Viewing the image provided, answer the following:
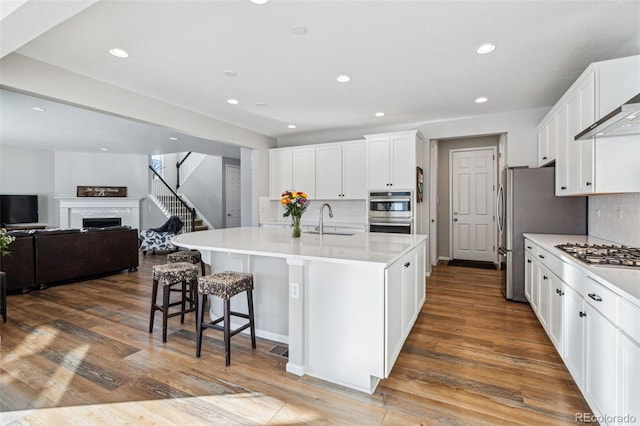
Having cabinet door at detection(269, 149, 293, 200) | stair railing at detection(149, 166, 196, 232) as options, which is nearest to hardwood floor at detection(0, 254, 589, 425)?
cabinet door at detection(269, 149, 293, 200)

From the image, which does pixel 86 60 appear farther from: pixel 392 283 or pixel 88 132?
pixel 88 132

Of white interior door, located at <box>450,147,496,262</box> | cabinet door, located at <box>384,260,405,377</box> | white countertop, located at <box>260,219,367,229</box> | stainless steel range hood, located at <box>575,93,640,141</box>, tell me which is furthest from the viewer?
white interior door, located at <box>450,147,496,262</box>

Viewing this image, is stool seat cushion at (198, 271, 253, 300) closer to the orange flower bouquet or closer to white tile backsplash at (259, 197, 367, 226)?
the orange flower bouquet

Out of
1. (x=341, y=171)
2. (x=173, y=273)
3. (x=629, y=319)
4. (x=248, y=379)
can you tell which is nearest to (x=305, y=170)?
(x=341, y=171)

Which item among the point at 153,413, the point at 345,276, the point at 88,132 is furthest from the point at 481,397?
the point at 88,132

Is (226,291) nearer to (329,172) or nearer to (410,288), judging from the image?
(410,288)

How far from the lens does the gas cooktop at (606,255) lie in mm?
1798

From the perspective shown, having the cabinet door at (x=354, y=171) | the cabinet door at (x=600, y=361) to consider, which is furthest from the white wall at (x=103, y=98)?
the cabinet door at (x=600, y=361)

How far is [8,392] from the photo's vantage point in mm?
2035

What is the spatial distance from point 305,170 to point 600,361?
493 centimetres

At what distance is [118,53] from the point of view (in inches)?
109

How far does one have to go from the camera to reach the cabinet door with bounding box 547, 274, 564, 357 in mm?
2273

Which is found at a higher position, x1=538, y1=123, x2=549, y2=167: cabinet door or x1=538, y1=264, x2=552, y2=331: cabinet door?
x1=538, y1=123, x2=549, y2=167: cabinet door

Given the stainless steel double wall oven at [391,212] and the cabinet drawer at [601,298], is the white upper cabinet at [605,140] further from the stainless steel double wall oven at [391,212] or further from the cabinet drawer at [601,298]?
the stainless steel double wall oven at [391,212]
